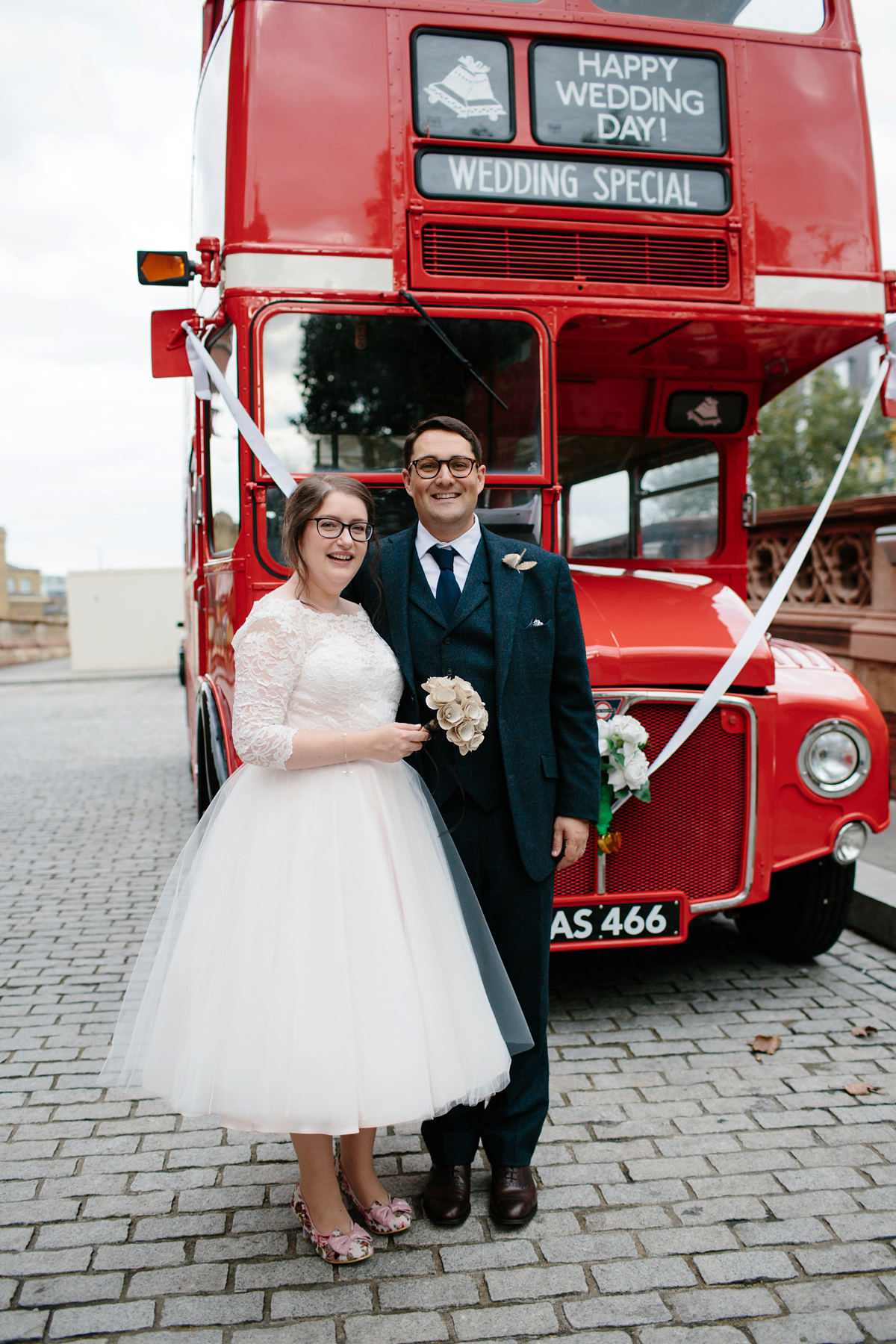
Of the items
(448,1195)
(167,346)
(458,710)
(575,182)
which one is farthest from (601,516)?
(448,1195)

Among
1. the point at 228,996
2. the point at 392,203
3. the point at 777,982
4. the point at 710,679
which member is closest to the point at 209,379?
the point at 392,203

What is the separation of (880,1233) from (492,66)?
394cm

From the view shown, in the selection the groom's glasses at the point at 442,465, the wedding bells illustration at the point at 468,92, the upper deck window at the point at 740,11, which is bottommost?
the groom's glasses at the point at 442,465

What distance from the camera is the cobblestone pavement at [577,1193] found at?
92.3 inches

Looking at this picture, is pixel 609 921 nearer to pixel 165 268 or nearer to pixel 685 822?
pixel 685 822

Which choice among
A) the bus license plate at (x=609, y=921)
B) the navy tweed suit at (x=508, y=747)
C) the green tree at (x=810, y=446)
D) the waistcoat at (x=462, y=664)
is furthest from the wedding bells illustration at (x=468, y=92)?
the green tree at (x=810, y=446)

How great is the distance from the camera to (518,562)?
268 centimetres

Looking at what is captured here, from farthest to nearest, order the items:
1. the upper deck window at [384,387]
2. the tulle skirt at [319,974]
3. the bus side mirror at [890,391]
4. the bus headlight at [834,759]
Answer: the bus side mirror at [890,391] → the bus headlight at [834,759] → the upper deck window at [384,387] → the tulle skirt at [319,974]

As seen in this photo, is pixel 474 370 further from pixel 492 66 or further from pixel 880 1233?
pixel 880 1233

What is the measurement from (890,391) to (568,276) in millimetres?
1466

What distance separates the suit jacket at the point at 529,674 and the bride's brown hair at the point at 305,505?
0.21 meters


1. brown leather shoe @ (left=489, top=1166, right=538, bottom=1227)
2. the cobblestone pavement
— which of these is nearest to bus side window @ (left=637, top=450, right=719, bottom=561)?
the cobblestone pavement

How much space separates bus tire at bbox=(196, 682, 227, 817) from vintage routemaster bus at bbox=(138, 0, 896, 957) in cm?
7

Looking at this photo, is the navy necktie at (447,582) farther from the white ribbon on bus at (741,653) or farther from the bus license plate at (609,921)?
the bus license plate at (609,921)
